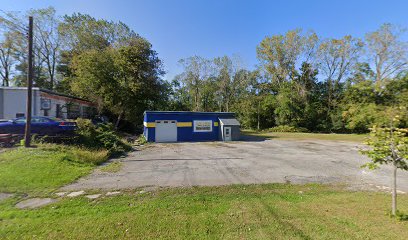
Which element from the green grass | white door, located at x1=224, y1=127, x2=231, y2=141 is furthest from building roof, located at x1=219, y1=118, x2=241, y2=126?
the green grass

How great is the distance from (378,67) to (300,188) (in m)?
33.8

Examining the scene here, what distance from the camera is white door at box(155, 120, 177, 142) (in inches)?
805

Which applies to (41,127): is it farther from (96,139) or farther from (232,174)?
(232,174)

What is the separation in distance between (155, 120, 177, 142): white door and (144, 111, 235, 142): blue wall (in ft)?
1.22

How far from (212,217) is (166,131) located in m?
16.8

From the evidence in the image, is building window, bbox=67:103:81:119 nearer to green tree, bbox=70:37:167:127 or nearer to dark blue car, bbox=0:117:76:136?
green tree, bbox=70:37:167:127

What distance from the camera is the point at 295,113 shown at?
1394 inches

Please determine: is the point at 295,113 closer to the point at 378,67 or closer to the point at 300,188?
the point at 378,67

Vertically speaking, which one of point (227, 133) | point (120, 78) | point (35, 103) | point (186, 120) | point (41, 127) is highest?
point (120, 78)

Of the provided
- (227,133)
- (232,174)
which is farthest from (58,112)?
(232,174)

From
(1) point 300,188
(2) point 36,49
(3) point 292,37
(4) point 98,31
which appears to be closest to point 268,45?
(3) point 292,37

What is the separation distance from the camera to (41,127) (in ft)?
42.9

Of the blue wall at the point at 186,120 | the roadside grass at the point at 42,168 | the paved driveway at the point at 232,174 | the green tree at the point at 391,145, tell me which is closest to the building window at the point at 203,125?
the blue wall at the point at 186,120

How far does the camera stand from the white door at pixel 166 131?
67.1 ft
